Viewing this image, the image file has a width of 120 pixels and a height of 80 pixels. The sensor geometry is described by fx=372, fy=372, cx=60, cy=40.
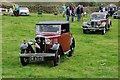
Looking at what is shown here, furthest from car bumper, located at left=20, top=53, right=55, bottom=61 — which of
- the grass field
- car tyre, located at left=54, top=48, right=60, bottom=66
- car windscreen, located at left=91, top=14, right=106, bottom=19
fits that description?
car windscreen, located at left=91, top=14, right=106, bottom=19

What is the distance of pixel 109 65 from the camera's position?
13398 millimetres

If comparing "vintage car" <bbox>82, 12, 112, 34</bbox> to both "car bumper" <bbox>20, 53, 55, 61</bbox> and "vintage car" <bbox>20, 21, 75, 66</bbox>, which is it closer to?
"vintage car" <bbox>20, 21, 75, 66</bbox>

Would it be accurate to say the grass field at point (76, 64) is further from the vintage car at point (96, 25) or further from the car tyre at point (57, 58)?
the vintage car at point (96, 25)

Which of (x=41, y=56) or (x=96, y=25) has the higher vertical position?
(x=41, y=56)

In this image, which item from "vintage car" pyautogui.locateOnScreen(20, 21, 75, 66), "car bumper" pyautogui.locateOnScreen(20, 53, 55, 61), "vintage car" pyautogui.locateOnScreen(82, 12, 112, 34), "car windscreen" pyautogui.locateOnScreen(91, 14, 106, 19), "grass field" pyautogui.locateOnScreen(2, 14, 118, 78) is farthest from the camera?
"car windscreen" pyautogui.locateOnScreen(91, 14, 106, 19)

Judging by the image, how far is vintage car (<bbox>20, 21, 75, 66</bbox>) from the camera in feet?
42.8

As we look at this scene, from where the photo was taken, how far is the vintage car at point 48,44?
42.8ft

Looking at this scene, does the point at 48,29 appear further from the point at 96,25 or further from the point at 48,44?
the point at 96,25

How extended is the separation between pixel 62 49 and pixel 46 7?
111ft

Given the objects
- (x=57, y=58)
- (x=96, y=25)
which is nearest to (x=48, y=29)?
(x=57, y=58)

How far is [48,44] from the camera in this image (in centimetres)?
1359

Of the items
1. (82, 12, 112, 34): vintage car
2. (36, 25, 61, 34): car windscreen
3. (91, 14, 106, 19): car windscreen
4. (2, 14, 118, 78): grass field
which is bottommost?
(2, 14, 118, 78): grass field

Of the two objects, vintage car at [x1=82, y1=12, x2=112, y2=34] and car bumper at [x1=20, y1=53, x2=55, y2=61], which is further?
vintage car at [x1=82, y1=12, x2=112, y2=34]

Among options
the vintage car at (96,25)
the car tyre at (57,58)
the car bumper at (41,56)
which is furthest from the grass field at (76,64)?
the vintage car at (96,25)
